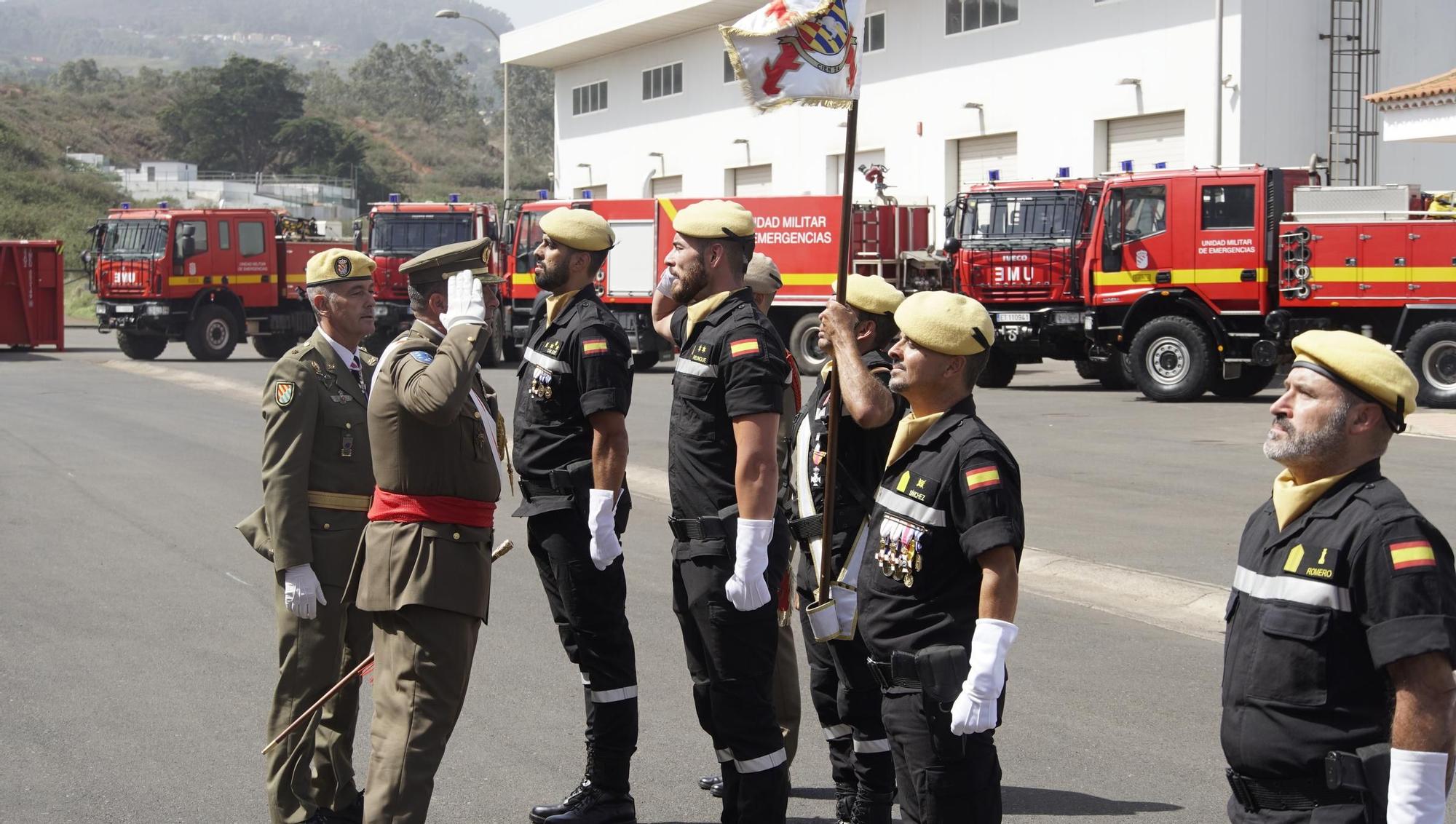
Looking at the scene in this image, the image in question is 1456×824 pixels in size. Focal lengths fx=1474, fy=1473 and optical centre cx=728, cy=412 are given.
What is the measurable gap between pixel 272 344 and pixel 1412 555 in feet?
103

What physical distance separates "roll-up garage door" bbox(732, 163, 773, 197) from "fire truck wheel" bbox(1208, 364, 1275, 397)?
780 inches

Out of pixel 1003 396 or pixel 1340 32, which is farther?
pixel 1340 32

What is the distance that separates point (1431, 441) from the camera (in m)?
15.7

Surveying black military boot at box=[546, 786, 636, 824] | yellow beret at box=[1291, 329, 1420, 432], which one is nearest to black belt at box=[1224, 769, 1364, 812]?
yellow beret at box=[1291, 329, 1420, 432]

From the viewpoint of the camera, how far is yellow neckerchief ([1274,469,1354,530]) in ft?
9.98

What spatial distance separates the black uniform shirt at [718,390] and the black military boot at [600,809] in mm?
1011

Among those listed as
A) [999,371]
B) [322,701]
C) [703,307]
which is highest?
[703,307]

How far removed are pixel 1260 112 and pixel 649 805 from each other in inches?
1007

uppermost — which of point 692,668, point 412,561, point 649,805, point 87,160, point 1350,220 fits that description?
point 87,160

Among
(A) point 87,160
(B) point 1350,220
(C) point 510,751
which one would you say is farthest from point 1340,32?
(A) point 87,160

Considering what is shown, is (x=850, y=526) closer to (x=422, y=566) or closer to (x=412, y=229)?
(x=422, y=566)

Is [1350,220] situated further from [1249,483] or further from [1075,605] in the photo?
[1075,605]

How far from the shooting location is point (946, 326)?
145 inches

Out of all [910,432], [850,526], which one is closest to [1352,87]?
[850,526]
